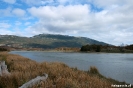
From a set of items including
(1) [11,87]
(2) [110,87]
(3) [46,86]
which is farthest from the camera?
(2) [110,87]

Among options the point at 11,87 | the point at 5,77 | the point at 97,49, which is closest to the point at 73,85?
the point at 11,87

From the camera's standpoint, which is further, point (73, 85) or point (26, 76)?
point (26, 76)

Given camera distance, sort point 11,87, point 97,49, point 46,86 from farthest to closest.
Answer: point 97,49
point 11,87
point 46,86

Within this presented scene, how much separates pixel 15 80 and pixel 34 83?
1470 millimetres

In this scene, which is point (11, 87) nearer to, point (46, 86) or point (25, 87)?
point (25, 87)

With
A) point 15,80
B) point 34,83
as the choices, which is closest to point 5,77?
point 15,80

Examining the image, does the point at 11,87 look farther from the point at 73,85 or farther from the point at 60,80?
the point at 73,85

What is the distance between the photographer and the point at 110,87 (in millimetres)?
8094

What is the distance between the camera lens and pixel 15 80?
848 centimetres

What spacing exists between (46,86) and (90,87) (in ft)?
5.67

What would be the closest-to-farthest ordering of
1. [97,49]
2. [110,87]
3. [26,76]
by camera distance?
Answer: 1. [110,87]
2. [26,76]
3. [97,49]

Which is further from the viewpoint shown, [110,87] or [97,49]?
[97,49]

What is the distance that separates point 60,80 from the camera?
787 cm

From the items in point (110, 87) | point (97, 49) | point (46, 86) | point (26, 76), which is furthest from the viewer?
point (97, 49)
